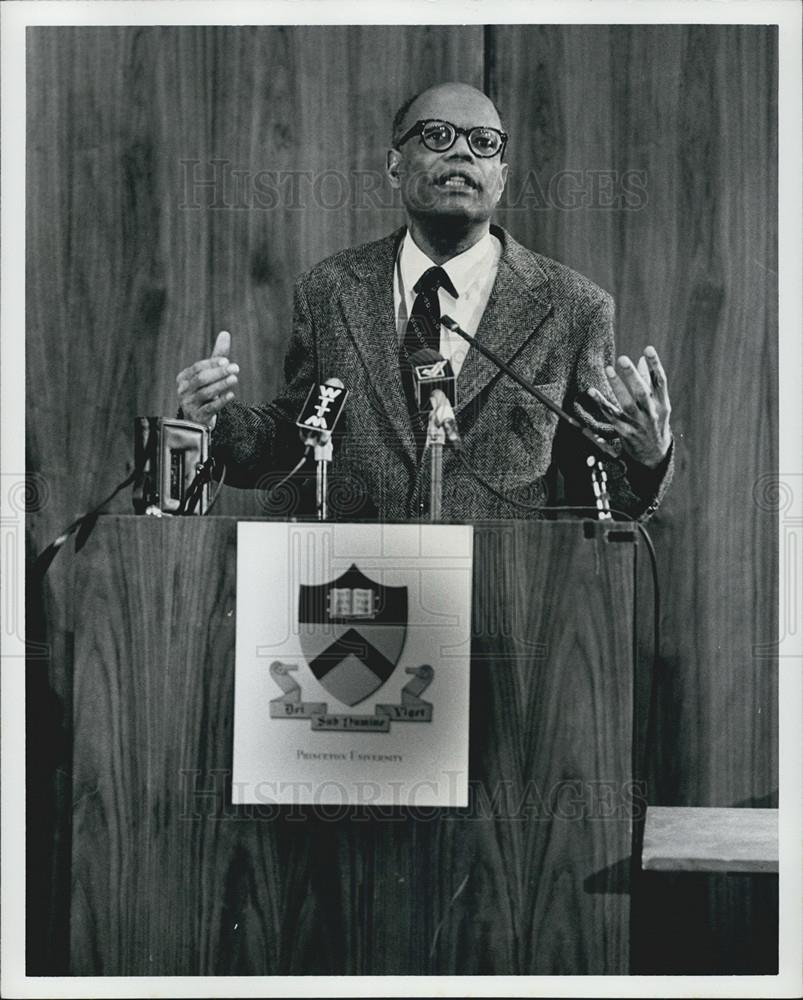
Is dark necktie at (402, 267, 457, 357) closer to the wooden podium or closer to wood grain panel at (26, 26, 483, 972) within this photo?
wood grain panel at (26, 26, 483, 972)

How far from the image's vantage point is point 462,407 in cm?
213

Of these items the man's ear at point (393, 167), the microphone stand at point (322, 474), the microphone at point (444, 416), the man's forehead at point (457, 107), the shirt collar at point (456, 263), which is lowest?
the microphone stand at point (322, 474)

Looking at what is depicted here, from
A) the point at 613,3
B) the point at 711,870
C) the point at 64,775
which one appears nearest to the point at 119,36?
the point at 613,3

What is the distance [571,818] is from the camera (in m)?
1.79

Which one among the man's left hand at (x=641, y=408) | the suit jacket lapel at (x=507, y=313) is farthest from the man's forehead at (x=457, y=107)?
the man's left hand at (x=641, y=408)

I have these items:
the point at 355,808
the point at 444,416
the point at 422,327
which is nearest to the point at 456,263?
the point at 422,327

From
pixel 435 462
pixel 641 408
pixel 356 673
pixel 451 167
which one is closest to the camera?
pixel 356 673

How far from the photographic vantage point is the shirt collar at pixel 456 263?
2.21m

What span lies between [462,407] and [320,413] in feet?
0.84

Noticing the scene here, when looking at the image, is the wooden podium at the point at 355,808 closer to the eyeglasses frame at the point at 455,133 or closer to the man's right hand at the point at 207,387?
the man's right hand at the point at 207,387

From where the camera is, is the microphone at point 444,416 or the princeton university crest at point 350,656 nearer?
the princeton university crest at point 350,656

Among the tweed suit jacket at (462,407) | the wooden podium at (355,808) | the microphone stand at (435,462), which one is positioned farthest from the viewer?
the tweed suit jacket at (462,407)

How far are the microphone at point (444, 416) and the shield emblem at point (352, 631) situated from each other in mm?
319

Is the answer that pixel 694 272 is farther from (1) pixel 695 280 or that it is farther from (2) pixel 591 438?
(2) pixel 591 438
